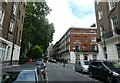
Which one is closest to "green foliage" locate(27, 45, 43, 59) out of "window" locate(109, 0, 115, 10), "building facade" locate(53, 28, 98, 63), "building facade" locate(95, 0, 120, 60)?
"building facade" locate(95, 0, 120, 60)

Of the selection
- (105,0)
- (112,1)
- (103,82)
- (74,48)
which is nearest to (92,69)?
(103,82)

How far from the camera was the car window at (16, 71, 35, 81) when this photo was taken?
4.64 meters

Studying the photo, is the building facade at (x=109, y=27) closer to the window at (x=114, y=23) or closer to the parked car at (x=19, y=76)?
the window at (x=114, y=23)

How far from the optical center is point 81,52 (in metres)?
47.6

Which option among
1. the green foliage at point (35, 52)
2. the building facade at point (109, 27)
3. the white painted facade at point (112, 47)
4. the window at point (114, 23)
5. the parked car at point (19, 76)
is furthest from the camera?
the green foliage at point (35, 52)

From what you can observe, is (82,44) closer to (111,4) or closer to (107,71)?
(111,4)

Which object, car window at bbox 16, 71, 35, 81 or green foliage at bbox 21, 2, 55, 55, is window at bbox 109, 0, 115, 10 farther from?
car window at bbox 16, 71, 35, 81

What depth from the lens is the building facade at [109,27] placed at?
17.6 metres

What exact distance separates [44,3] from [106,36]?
17.9 m

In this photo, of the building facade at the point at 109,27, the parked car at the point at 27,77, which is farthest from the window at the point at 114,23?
the parked car at the point at 27,77

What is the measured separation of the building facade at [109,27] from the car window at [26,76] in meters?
14.0

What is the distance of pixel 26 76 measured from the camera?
188 inches

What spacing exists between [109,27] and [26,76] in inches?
691

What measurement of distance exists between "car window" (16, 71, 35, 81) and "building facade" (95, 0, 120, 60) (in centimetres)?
1398
